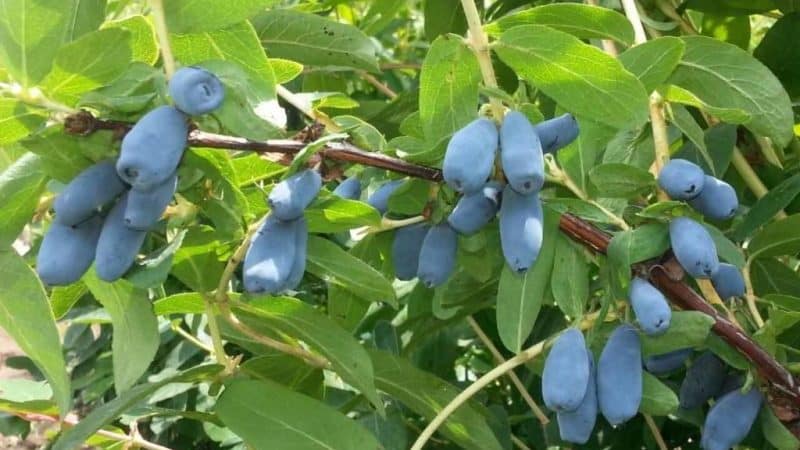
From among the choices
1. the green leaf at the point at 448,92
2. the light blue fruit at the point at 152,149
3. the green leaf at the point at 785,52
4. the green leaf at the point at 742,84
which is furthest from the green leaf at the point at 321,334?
the green leaf at the point at 785,52

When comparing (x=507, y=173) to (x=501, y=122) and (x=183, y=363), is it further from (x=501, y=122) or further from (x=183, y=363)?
(x=183, y=363)

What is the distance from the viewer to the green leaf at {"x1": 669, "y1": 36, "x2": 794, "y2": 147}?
3.67 feet

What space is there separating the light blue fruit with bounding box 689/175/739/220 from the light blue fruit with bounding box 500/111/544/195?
22 centimetres

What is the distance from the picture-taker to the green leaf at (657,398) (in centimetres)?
98

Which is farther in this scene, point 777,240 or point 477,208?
point 777,240

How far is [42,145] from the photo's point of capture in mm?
808

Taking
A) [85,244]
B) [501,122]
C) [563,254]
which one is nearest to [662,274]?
[563,254]

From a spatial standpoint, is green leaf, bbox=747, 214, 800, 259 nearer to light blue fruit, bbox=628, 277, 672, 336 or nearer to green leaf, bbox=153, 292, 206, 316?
light blue fruit, bbox=628, 277, 672, 336

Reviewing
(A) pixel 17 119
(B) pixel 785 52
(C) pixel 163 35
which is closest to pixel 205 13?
(C) pixel 163 35

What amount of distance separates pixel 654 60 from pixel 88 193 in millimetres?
511

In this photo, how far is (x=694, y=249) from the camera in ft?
2.97

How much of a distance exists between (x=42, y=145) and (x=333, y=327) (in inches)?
14.2

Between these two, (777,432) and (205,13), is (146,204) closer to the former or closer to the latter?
(205,13)

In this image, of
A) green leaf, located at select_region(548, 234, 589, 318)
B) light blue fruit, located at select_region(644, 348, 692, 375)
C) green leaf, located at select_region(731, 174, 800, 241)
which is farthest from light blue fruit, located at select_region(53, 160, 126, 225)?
green leaf, located at select_region(731, 174, 800, 241)
